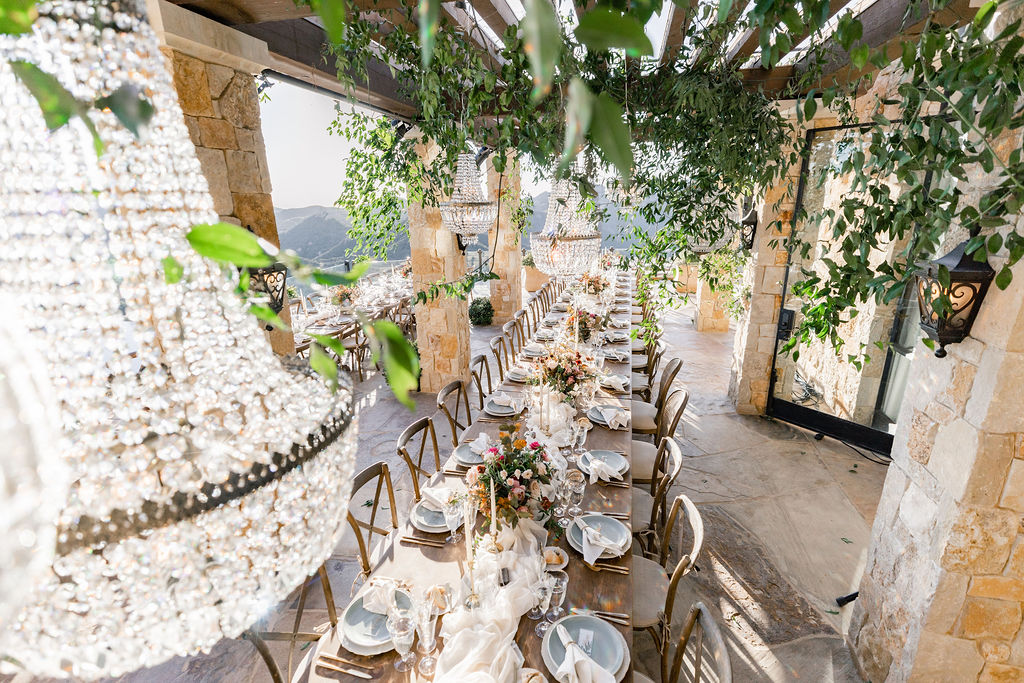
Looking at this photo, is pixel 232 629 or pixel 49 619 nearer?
pixel 49 619

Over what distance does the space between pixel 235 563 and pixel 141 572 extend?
11cm

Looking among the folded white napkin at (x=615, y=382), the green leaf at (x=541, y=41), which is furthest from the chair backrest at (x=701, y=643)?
the folded white napkin at (x=615, y=382)

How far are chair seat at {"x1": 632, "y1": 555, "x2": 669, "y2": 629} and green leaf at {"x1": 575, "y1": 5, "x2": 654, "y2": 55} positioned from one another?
2.04m

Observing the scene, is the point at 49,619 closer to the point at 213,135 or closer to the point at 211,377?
the point at 211,377

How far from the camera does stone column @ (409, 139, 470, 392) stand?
4621 mm

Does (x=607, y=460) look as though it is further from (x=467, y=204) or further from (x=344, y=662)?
(x=467, y=204)

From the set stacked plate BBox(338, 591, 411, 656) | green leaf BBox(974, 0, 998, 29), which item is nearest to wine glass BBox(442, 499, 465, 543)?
stacked plate BBox(338, 591, 411, 656)

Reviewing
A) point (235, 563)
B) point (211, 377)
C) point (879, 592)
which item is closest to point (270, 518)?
point (235, 563)

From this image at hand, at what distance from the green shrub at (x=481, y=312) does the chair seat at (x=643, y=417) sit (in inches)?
175

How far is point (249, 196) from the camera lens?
2256mm

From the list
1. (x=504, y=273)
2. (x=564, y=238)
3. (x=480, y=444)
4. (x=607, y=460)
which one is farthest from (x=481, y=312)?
(x=607, y=460)

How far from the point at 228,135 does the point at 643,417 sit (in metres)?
3.23

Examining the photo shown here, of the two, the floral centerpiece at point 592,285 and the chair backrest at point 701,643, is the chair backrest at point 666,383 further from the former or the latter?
the floral centerpiece at point 592,285

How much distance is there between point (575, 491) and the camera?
2.00m
